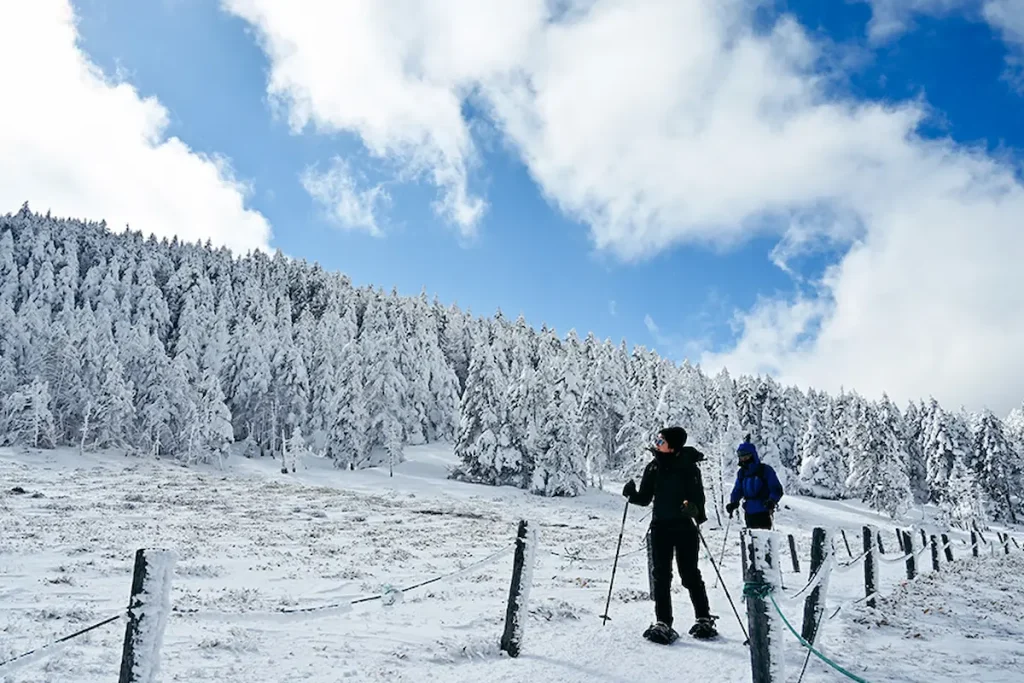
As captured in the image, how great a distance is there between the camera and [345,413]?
58.3 m

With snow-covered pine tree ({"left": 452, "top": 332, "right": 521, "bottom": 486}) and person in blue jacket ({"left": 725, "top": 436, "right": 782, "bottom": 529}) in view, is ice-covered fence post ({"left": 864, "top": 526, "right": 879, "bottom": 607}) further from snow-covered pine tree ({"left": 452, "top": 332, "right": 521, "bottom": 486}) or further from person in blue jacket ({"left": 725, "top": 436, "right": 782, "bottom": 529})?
snow-covered pine tree ({"left": 452, "top": 332, "right": 521, "bottom": 486})

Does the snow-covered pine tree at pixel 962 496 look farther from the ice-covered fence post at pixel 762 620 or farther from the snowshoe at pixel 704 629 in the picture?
the ice-covered fence post at pixel 762 620

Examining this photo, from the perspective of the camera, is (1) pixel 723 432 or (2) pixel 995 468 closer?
(1) pixel 723 432

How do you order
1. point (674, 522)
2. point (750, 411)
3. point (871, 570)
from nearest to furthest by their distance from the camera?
point (674, 522) < point (871, 570) < point (750, 411)

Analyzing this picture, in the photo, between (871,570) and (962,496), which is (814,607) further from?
(962,496)

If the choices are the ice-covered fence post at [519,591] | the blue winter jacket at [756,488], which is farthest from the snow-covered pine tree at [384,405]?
the ice-covered fence post at [519,591]

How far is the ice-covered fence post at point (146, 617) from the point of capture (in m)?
4.09

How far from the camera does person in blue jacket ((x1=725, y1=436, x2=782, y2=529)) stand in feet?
27.5

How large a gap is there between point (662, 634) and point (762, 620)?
6.76ft

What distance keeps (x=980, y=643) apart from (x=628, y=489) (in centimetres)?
455

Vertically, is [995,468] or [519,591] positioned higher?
[519,591]

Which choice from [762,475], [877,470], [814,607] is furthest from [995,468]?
[814,607]

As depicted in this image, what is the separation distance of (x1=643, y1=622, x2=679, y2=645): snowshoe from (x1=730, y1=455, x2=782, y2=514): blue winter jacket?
254 cm

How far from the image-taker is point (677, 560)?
6.50m
